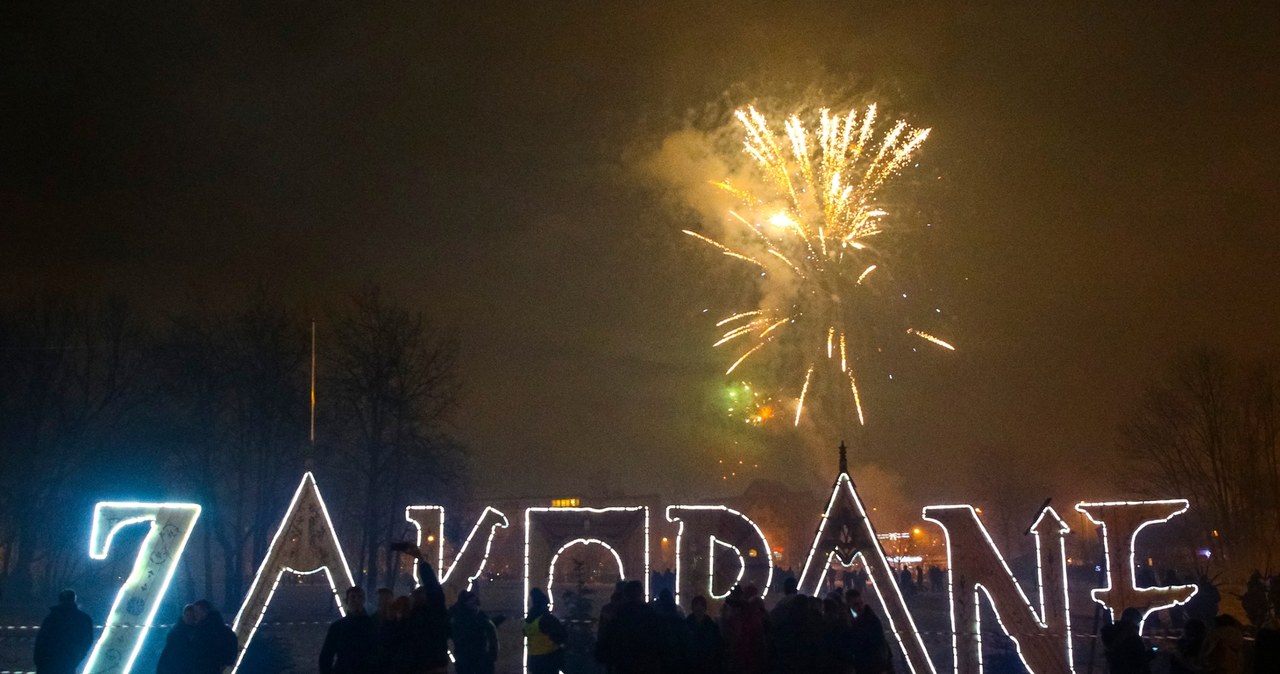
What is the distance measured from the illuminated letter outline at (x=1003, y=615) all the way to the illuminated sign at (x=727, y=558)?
2 cm

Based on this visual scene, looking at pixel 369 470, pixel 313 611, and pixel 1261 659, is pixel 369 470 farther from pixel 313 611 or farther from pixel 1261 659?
pixel 1261 659

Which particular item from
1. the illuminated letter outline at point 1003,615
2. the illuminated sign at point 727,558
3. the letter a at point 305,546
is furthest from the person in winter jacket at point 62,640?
the illuminated letter outline at point 1003,615

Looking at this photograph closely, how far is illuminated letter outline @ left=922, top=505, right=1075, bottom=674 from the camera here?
1577 centimetres

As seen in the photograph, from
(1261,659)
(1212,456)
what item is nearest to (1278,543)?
(1212,456)

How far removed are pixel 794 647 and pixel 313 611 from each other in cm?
3213

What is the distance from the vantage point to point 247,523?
36.0 meters

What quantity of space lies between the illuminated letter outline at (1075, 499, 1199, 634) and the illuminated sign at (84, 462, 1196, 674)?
0.02 m

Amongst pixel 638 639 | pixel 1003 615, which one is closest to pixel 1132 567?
pixel 1003 615

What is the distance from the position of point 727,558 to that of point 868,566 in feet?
8.26

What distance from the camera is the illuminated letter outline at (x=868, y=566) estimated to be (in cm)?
1598

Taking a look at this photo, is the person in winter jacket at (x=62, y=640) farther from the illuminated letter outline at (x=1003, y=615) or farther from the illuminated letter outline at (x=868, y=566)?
the illuminated letter outline at (x=1003, y=615)

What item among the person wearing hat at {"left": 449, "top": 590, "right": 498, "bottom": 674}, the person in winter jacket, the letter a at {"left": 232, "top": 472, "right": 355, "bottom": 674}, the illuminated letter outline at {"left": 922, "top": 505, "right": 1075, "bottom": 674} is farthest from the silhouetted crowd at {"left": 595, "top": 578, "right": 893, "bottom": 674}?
the letter a at {"left": 232, "top": 472, "right": 355, "bottom": 674}

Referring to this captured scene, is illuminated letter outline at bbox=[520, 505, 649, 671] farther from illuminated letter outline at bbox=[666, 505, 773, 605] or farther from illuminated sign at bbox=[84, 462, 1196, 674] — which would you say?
illuminated letter outline at bbox=[666, 505, 773, 605]

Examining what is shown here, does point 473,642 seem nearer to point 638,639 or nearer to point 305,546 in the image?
point 638,639
